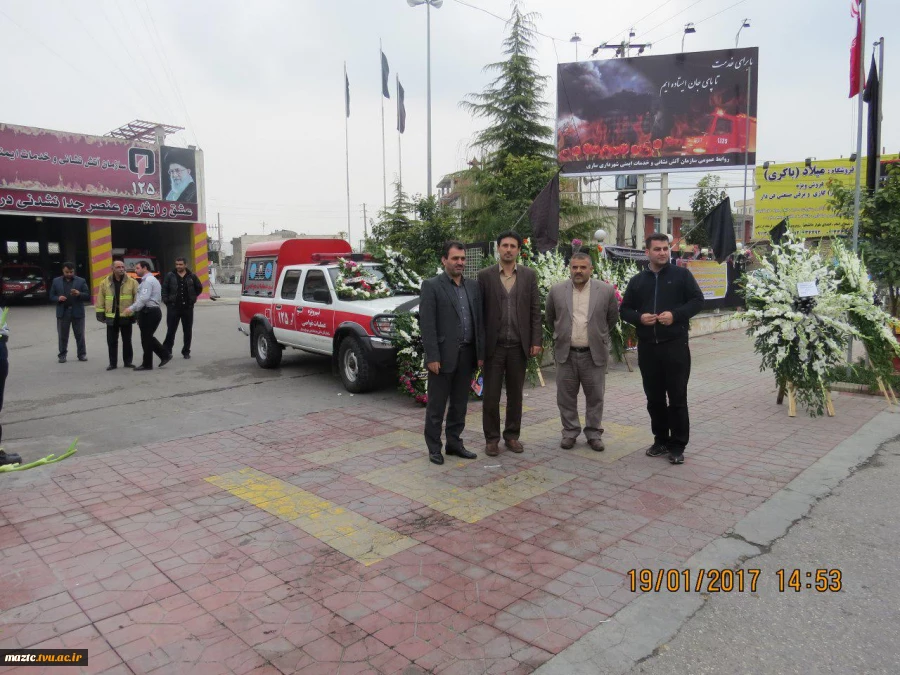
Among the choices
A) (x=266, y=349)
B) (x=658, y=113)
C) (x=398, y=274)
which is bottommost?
(x=266, y=349)

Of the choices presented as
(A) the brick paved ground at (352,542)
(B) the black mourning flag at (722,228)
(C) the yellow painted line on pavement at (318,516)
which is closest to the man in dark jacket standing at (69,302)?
(A) the brick paved ground at (352,542)

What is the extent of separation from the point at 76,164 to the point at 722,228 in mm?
24846

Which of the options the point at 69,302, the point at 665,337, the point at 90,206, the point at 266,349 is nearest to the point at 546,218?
the point at 266,349

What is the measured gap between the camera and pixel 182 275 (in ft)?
39.4

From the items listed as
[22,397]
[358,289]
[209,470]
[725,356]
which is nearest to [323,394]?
[358,289]

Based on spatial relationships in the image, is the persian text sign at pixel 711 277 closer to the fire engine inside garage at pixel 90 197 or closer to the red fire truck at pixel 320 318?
the red fire truck at pixel 320 318

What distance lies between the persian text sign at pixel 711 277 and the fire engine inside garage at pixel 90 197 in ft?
70.7

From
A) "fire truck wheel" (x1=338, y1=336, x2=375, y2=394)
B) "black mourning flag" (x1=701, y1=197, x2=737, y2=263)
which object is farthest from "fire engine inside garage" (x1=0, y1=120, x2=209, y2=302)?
"black mourning flag" (x1=701, y1=197, x2=737, y2=263)

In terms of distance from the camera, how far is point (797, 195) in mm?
26062

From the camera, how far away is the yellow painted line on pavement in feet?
13.1

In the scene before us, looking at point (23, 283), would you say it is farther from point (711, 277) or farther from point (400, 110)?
point (711, 277)

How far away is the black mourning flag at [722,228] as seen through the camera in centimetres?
1288

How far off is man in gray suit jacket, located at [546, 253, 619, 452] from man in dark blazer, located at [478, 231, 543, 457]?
1.11ft

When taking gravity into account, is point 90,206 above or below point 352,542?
above
